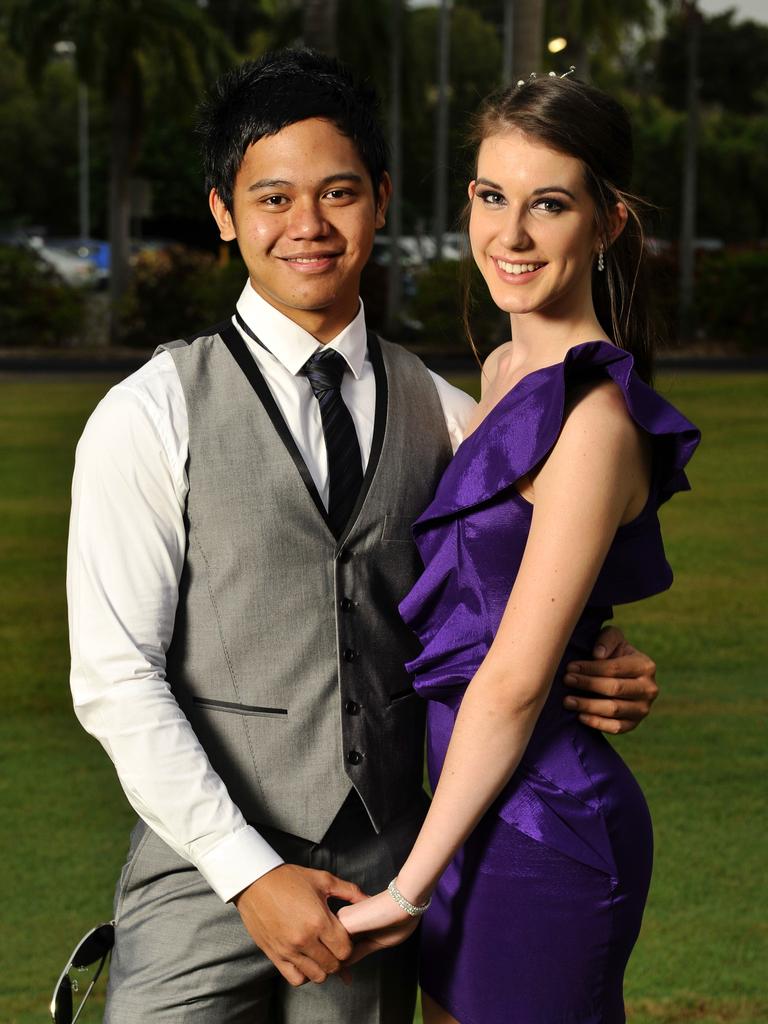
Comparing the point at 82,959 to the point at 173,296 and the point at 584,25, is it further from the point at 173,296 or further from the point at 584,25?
the point at 584,25

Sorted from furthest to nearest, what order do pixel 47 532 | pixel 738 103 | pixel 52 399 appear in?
pixel 738 103
pixel 52 399
pixel 47 532

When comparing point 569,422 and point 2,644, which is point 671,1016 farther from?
point 2,644

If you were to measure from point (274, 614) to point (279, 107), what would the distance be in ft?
2.80

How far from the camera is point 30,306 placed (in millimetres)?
24969

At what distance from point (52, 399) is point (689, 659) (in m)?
11.4

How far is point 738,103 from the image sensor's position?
7056 centimetres

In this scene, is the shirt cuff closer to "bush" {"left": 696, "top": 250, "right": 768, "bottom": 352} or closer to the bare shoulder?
the bare shoulder

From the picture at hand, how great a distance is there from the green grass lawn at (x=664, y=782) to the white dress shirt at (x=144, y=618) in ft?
5.86

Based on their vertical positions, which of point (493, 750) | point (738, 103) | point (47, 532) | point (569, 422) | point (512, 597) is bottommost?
point (47, 532)

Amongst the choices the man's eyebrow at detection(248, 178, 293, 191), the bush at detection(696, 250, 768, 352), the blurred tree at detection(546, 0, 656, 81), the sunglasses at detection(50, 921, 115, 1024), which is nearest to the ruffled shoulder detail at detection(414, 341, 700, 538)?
the man's eyebrow at detection(248, 178, 293, 191)

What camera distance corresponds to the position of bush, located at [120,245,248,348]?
81.8ft

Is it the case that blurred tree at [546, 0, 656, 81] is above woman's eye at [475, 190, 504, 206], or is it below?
above

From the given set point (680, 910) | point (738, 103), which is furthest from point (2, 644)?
point (738, 103)

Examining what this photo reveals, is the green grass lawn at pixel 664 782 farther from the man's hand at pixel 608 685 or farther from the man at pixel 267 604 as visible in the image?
the man at pixel 267 604
